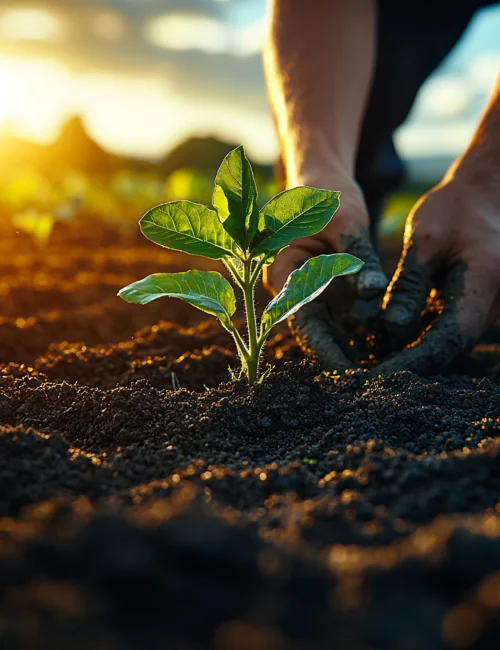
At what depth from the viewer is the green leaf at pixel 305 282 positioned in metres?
1.80

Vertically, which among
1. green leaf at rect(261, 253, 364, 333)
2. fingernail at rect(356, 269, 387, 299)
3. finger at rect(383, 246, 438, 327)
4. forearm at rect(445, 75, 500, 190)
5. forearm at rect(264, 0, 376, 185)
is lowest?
finger at rect(383, 246, 438, 327)

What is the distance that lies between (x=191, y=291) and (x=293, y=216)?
35cm

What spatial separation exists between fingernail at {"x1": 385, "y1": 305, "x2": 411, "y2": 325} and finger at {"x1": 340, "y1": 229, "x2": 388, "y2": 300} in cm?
18

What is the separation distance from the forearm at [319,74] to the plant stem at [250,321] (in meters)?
0.76

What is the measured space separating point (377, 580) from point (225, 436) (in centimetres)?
90

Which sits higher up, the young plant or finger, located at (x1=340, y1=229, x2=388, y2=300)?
the young plant

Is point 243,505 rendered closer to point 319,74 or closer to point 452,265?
point 452,265

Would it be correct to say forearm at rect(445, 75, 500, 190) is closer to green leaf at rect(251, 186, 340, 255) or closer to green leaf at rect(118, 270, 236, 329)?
green leaf at rect(251, 186, 340, 255)

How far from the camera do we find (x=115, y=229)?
7.06m

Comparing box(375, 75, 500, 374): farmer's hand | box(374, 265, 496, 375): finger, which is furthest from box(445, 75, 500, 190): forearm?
box(374, 265, 496, 375): finger

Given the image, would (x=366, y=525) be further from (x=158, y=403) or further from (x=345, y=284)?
(x=345, y=284)

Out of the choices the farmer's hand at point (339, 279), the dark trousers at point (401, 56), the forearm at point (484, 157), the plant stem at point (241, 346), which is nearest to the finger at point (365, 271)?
the farmer's hand at point (339, 279)

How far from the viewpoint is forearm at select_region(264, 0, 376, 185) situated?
263 centimetres

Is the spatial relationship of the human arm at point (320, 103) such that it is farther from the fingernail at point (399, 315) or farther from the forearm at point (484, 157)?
the forearm at point (484, 157)
